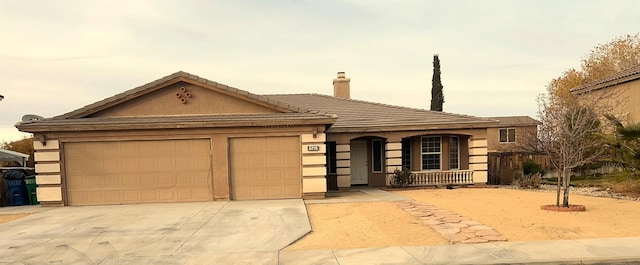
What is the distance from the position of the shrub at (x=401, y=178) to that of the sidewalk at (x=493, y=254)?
30.7 ft

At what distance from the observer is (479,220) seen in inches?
368

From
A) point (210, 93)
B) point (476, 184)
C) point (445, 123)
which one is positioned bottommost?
point (476, 184)

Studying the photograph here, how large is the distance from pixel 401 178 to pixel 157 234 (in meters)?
10.6

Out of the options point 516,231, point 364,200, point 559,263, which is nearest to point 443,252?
point 559,263

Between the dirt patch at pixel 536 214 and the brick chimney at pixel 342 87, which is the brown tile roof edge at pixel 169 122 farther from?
the brick chimney at pixel 342 87

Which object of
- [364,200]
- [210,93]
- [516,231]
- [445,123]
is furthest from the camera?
[445,123]

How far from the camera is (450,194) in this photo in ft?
47.8

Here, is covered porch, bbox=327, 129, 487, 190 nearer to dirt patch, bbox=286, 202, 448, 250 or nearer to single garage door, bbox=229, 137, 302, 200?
single garage door, bbox=229, 137, 302, 200

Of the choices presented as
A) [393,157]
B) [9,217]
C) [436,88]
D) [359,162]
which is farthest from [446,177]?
[436,88]

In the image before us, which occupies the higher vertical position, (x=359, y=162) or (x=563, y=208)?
(x=359, y=162)

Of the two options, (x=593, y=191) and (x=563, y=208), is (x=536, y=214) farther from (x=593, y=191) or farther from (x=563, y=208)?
(x=593, y=191)

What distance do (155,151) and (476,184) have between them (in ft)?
41.8

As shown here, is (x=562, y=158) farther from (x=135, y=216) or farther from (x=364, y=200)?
(x=135, y=216)

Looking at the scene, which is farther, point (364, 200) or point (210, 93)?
point (210, 93)
